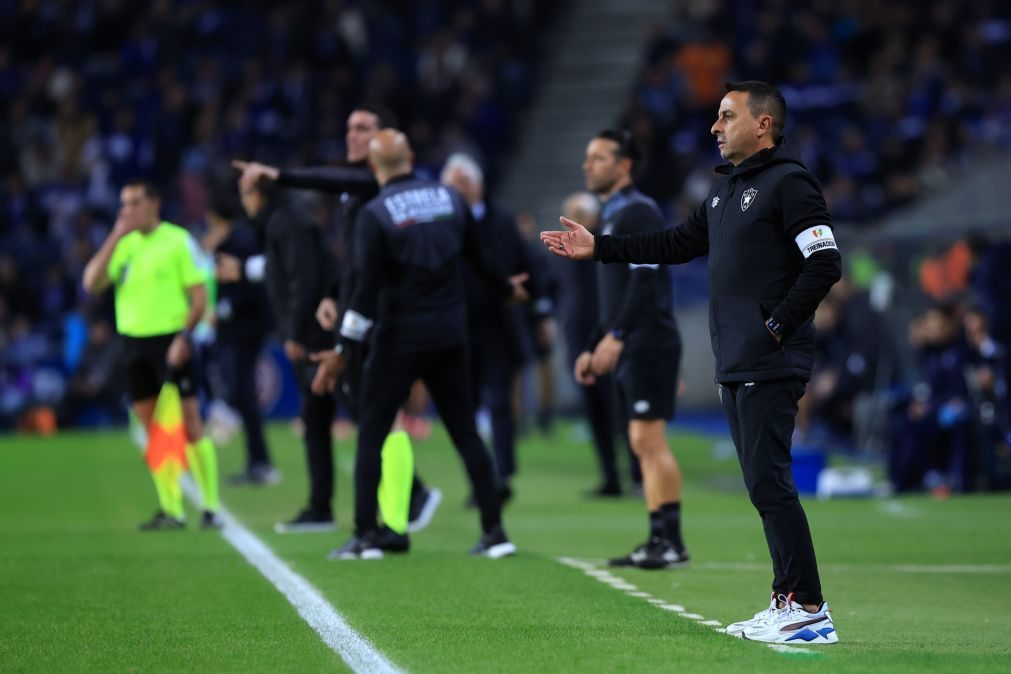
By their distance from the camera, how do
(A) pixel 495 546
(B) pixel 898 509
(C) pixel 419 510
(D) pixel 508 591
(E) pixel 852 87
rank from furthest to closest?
(E) pixel 852 87 < (B) pixel 898 509 < (C) pixel 419 510 < (A) pixel 495 546 < (D) pixel 508 591

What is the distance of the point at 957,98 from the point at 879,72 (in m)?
1.60

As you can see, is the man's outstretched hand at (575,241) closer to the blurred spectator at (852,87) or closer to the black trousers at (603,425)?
the black trousers at (603,425)

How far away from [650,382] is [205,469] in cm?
371

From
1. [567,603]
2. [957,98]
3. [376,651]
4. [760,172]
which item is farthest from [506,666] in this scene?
[957,98]

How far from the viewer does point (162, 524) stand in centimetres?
1212

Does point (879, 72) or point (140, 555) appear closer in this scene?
point (140, 555)

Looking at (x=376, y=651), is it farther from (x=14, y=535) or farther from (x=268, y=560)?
(x=14, y=535)

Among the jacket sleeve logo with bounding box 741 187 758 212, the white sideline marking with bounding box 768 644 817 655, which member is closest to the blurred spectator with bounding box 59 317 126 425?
the jacket sleeve logo with bounding box 741 187 758 212

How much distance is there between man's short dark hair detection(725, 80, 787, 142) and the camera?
734 centimetres

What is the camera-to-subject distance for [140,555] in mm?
10539

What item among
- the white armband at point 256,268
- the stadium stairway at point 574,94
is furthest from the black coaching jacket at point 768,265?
the stadium stairway at point 574,94

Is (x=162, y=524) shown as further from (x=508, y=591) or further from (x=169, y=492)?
(x=508, y=591)

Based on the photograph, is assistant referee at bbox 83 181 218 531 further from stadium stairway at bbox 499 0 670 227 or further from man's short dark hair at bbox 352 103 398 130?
stadium stairway at bbox 499 0 670 227

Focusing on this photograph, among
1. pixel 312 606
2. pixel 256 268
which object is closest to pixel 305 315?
pixel 256 268
